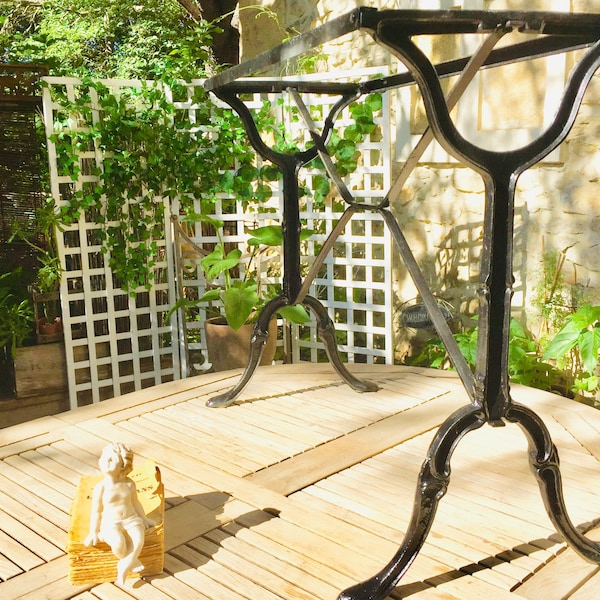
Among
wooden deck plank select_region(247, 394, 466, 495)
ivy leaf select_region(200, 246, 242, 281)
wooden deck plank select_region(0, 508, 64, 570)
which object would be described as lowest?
wooden deck plank select_region(0, 508, 64, 570)

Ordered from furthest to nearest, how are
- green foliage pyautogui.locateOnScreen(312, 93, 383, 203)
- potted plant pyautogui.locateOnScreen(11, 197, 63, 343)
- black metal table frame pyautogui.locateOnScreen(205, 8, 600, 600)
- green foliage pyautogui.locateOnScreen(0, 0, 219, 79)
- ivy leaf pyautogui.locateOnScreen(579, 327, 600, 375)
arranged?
green foliage pyautogui.locateOnScreen(0, 0, 219, 79)
potted plant pyautogui.locateOnScreen(11, 197, 63, 343)
green foliage pyautogui.locateOnScreen(312, 93, 383, 203)
ivy leaf pyautogui.locateOnScreen(579, 327, 600, 375)
black metal table frame pyautogui.locateOnScreen(205, 8, 600, 600)

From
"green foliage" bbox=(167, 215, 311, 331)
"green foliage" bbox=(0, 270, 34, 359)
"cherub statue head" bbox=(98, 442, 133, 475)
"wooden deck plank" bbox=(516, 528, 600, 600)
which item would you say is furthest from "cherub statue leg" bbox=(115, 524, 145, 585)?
"green foliage" bbox=(0, 270, 34, 359)

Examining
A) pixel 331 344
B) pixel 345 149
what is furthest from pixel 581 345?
pixel 345 149

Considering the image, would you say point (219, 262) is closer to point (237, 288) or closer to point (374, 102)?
point (237, 288)

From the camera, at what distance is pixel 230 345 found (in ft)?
12.4

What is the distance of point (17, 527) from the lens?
1799 millimetres

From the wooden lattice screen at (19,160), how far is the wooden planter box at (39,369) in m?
0.56

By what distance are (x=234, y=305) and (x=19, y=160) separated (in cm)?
146

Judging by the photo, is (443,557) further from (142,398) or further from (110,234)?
(110,234)

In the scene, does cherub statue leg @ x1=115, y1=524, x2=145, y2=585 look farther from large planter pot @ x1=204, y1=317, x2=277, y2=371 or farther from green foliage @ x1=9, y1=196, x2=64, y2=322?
green foliage @ x1=9, y1=196, x2=64, y2=322

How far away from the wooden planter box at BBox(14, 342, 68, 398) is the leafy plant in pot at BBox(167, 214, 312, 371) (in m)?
0.63

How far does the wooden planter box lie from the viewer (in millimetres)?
3803

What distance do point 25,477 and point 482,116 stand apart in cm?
268

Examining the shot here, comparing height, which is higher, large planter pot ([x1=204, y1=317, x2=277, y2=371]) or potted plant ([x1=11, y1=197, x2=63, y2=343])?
potted plant ([x1=11, y1=197, x2=63, y2=343])
